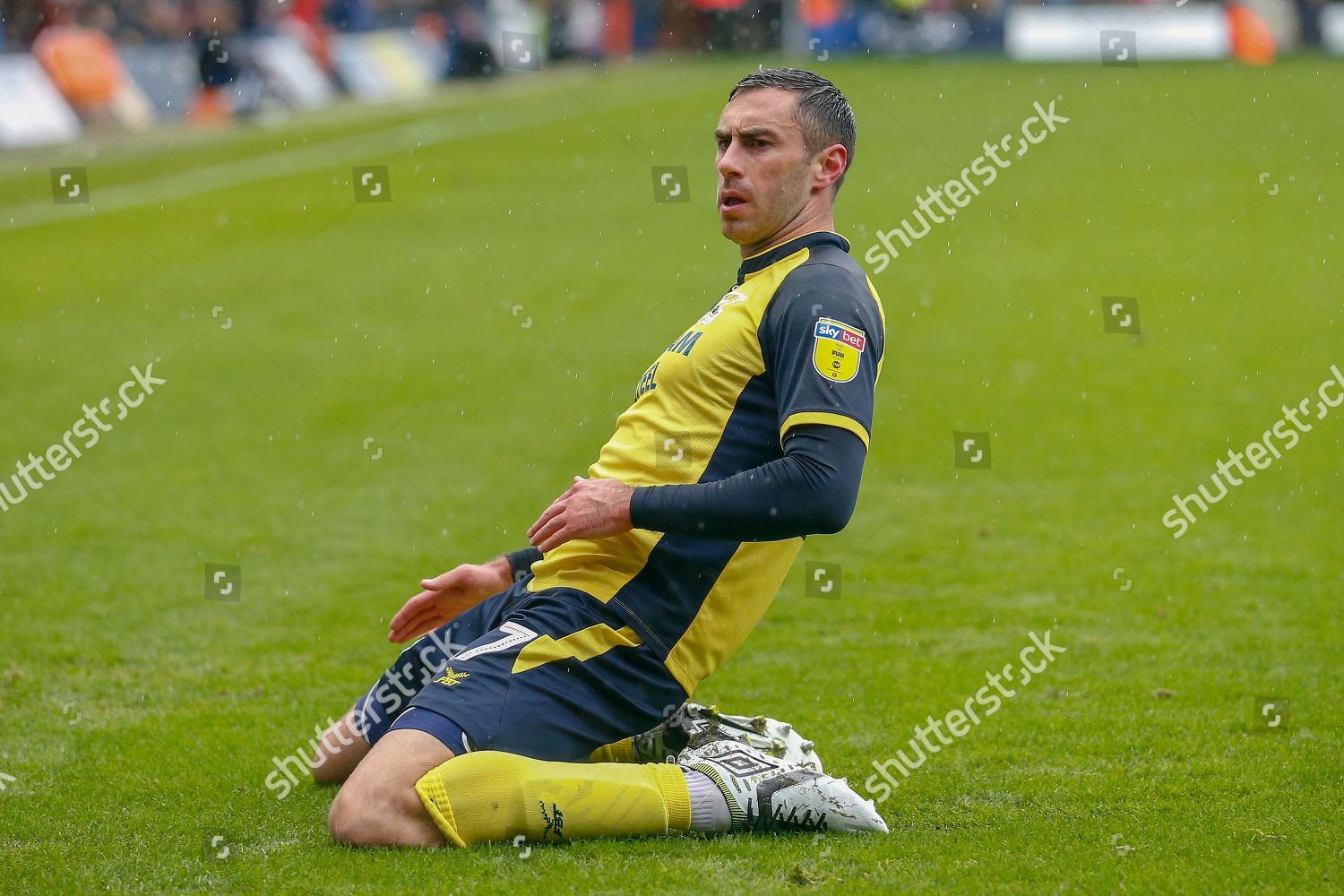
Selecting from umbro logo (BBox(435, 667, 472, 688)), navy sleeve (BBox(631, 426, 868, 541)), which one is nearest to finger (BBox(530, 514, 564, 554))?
navy sleeve (BBox(631, 426, 868, 541))

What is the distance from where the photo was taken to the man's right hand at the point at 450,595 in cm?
474

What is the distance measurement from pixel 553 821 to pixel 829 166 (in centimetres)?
196

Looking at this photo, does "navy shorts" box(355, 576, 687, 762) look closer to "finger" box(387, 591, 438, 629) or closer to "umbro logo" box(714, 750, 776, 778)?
"umbro logo" box(714, 750, 776, 778)

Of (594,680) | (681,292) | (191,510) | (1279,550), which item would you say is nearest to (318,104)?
(681,292)

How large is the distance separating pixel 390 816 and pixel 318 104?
27.6m

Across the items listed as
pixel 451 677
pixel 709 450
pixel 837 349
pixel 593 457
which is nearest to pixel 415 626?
pixel 451 677

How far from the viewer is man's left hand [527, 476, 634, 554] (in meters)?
4.01

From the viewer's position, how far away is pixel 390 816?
4.03m

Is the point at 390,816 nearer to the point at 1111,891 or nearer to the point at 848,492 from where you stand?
the point at 848,492

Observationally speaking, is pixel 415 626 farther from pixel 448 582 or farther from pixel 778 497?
pixel 778 497

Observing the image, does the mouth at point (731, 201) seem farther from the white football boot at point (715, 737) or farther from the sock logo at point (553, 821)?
the sock logo at point (553, 821)

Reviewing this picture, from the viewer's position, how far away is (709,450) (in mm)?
4215

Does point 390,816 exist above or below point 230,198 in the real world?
below

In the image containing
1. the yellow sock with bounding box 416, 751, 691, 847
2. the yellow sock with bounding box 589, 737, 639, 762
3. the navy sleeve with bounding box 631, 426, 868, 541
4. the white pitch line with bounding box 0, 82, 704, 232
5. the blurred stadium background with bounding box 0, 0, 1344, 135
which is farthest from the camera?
the blurred stadium background with bounding box 0, 0, 1344, 135
